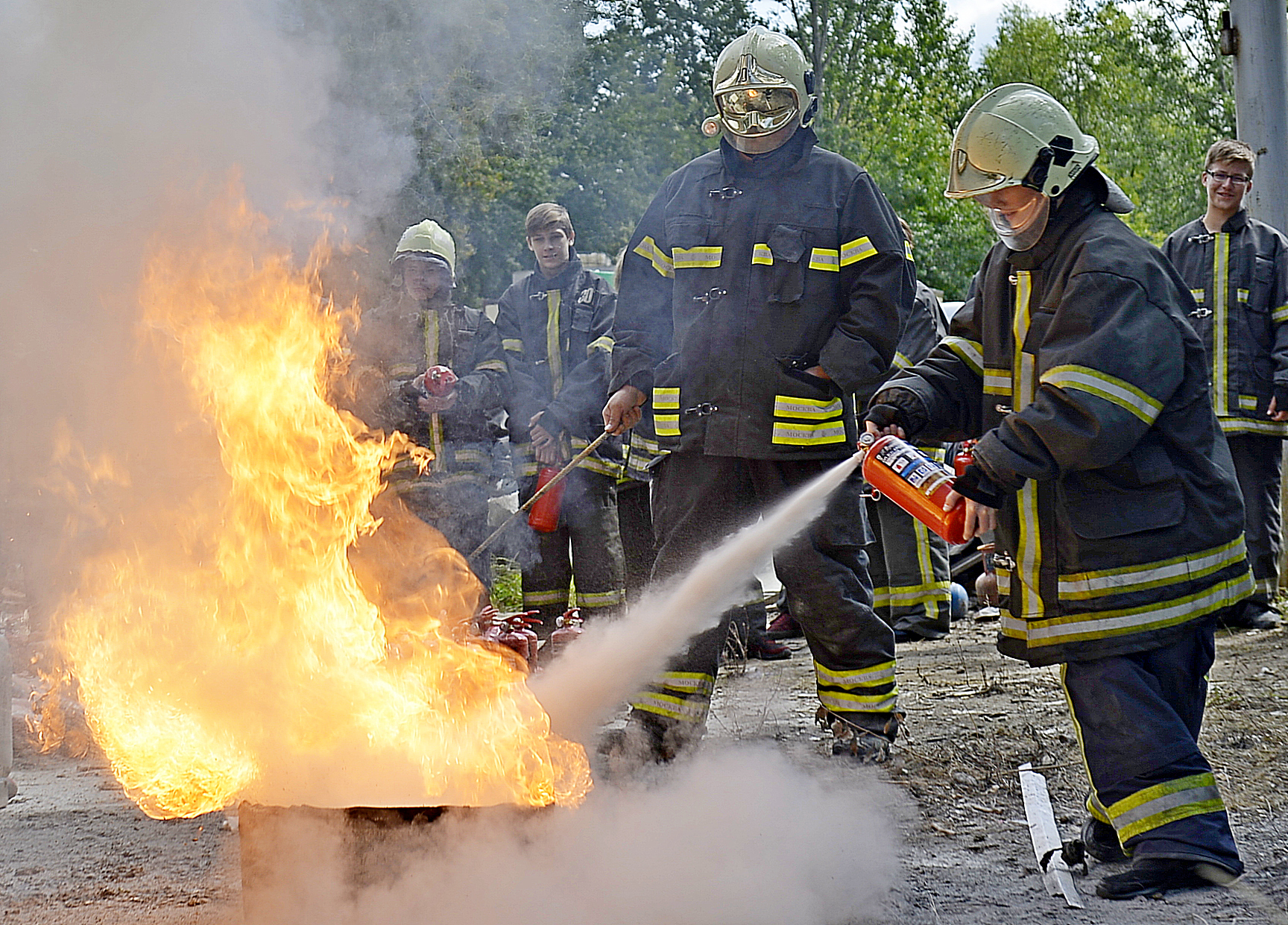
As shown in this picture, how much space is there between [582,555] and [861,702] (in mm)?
2162

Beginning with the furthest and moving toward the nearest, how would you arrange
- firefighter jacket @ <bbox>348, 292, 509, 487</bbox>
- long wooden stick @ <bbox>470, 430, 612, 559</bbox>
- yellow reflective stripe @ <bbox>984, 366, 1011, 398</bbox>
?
firefighter jacket @ <bbox>348, 292, 509, 487</bbox> < long wooden stick @ <bbox>470, 430, 612, 559</bbox> < yellow reflective stripe @ <bbox>984, 366, 1011, 398</bbox>

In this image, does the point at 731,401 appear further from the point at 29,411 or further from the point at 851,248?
the point at 29,411

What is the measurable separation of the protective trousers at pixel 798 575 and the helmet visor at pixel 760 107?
1.19 m

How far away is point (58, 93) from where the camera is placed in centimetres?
375

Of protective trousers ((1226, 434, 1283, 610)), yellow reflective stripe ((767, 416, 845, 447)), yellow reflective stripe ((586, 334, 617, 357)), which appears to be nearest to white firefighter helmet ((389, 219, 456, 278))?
yellow reflective stripe ((586, 334, 617, 357))

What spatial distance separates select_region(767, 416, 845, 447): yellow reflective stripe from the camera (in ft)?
13.8

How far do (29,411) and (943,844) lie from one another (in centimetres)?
335

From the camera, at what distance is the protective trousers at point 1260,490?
21.0 feet

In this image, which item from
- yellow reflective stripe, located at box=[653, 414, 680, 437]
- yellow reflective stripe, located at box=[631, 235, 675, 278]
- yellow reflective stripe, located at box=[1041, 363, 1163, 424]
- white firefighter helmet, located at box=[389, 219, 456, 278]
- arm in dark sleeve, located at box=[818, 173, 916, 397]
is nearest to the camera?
yellow reflective stripe, located at box=[1041, 363, 1163, 424]

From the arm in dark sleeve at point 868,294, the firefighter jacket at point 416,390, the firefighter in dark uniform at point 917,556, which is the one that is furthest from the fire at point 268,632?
the firefighter in dark uniform at point 917,556

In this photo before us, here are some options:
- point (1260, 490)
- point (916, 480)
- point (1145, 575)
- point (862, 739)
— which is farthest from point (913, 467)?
point (1260, 490)

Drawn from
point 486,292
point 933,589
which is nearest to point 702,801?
point 933,589

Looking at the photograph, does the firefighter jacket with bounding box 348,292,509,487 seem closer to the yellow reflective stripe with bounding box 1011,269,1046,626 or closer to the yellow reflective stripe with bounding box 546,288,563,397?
the yellow reflective stripe with bounding box 546,288,563,397

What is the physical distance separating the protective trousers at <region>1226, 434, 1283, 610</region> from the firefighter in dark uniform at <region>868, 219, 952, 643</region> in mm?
1557
